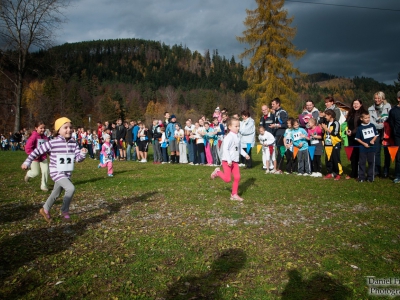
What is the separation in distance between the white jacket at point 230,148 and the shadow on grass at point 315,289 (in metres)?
4.25

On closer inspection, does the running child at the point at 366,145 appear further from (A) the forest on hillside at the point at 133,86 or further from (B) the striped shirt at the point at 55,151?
(A) the forest on hillside at the point at 133,86

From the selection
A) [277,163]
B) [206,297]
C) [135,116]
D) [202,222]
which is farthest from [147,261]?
[135,116]

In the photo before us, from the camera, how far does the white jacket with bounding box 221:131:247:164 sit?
7.62 metres

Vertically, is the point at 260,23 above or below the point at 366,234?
above

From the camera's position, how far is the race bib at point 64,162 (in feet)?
19.9

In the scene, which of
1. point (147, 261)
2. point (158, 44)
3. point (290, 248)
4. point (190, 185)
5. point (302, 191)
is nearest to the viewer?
point (147, 261)

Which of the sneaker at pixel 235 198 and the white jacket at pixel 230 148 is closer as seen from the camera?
the sneaker at pixel 235 198

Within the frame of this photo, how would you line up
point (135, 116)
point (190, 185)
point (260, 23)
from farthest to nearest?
point (135, 116) < point (260, 23) < point (190, 185)

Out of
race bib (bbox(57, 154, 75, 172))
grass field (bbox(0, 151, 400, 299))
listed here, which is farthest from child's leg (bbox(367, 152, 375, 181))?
race bib (bbox(57, 154, 75, 172))

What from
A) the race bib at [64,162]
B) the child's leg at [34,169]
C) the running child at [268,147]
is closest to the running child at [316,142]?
the running child at [268,147]

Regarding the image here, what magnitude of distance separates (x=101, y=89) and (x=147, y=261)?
408 feet

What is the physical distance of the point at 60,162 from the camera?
6074 millimetres

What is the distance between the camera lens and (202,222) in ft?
18.9

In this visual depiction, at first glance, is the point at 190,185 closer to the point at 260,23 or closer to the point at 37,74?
the point at 260,23
